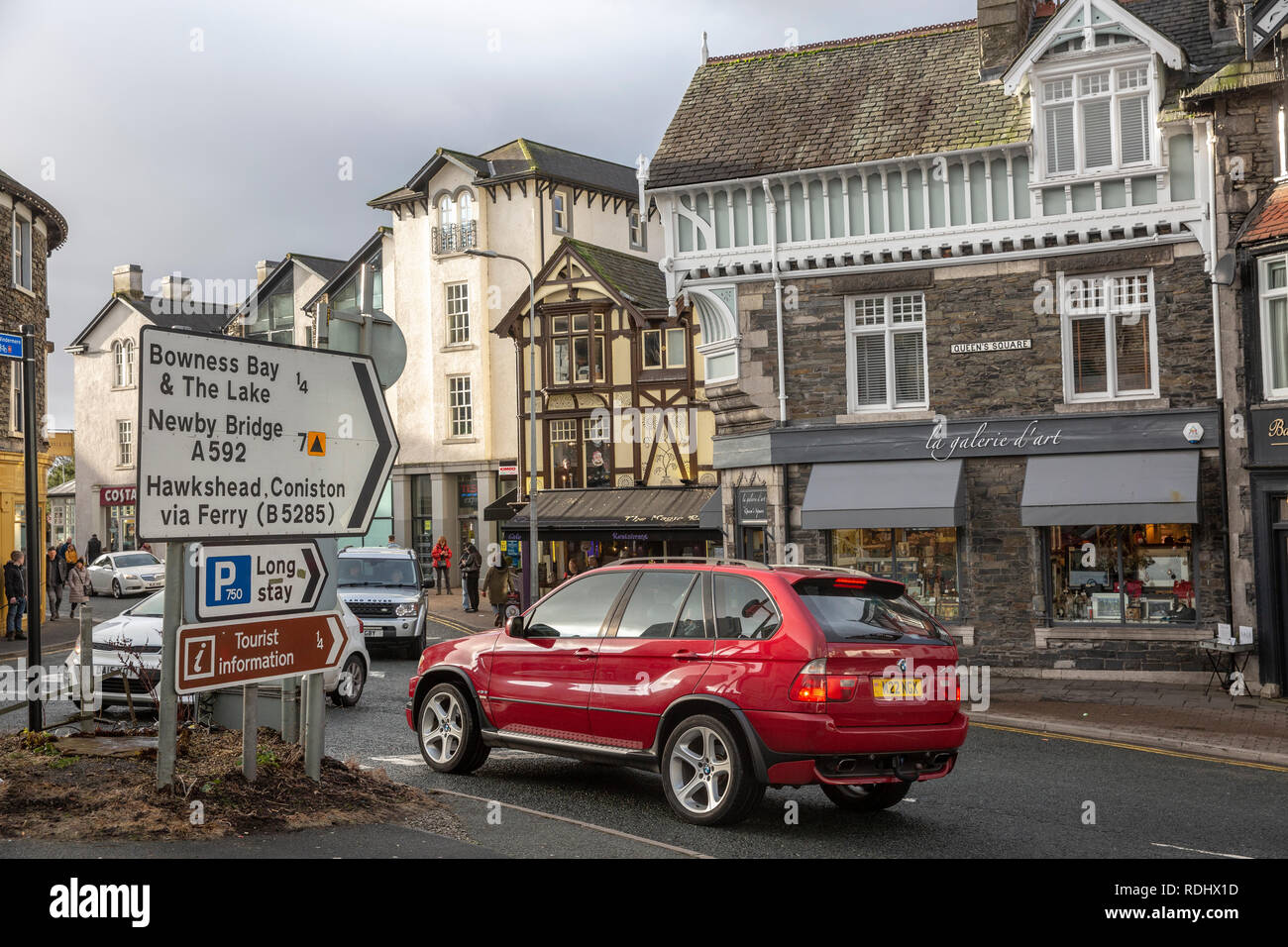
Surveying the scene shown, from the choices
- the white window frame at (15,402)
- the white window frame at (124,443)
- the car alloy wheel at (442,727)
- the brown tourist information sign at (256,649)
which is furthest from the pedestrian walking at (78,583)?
the white window frame at (124,443)

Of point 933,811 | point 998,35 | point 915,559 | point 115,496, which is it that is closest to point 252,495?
point 933,811

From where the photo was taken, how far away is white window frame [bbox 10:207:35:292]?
98.4ft

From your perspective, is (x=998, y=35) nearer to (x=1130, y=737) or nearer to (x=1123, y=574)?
(x=1123, y=574)

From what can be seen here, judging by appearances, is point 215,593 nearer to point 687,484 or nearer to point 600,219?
point 687,484

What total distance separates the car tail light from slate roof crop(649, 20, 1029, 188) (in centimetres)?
1375

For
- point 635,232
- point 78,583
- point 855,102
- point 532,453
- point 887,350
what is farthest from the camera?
point 635,232

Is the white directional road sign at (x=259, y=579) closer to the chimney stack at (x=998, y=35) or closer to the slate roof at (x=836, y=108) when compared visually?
the slate roof at (x=836, y=108)

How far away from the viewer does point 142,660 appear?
13.1 m

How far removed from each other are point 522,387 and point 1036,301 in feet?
72.8

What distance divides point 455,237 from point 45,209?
15173 mm

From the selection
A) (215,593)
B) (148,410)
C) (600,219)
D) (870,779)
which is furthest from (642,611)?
(600,219)

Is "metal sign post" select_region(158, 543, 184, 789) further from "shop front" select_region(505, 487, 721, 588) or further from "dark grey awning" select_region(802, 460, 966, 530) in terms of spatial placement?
"shop front" select_region(505, 487, 721, 588)

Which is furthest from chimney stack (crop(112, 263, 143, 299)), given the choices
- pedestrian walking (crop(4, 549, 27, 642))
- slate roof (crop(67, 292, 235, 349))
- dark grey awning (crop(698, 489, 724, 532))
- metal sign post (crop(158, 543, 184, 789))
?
metal sign post (crop(158, 543, 184, 789))

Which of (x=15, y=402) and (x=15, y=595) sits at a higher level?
(x=15, y=402)
